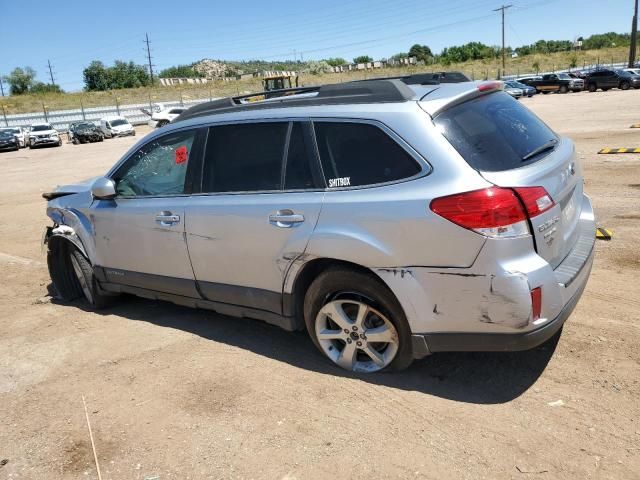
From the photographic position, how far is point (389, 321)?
3318 mm

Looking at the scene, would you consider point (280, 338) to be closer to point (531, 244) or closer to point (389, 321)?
point (389, 321)

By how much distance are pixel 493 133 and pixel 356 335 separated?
1.47m

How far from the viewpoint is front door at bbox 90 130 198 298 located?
4273mm

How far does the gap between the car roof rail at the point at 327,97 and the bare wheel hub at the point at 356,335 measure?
125cm

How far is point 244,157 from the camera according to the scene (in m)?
3.96

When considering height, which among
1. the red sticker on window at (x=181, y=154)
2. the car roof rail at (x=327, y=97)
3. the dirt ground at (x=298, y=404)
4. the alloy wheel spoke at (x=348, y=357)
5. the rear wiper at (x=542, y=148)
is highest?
the car roof rail at (x=327, y=97)

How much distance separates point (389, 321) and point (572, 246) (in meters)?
1.23

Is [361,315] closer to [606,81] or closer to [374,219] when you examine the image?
[374,219]

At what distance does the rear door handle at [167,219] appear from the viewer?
4203mm

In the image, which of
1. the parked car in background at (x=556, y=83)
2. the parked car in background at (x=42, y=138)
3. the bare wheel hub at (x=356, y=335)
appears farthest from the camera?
the parked car in background at (x=556, y=83)

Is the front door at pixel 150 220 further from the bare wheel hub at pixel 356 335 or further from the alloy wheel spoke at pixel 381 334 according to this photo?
the alloy wheel spoke at pixel 381 334

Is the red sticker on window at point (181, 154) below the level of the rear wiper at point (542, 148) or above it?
above

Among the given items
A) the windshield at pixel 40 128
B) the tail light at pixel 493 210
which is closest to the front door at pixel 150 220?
the tail light at pixel 493 210

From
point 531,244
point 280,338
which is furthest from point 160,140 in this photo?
point 531,244
